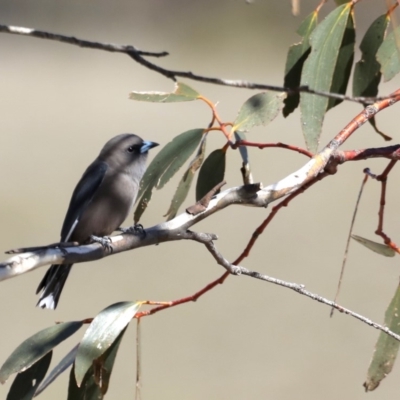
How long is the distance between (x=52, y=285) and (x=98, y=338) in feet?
2.36

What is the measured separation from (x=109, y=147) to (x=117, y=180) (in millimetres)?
149

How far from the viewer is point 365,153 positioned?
104cm

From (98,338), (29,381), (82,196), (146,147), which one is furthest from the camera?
(146,147)

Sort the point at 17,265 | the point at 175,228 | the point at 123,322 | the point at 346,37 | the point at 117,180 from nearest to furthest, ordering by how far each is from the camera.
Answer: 1. the point at 17,265
2. the point at 175,228
3. the point at 123,322
4. the point at 346,37
5. the point at 117,180

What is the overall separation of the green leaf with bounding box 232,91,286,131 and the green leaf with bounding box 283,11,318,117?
0.09m

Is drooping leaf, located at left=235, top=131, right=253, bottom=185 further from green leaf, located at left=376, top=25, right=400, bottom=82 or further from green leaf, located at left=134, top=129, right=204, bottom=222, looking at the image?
green leaf, located at left=376, top=25, right=400, bottom=82

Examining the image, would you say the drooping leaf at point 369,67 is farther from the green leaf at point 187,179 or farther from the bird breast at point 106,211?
the bird breast at point 106,211

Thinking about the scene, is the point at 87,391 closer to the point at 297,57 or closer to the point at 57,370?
the point at 57,370

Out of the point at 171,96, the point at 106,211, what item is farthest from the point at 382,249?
the point at 106,211

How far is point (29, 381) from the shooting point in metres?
1.12

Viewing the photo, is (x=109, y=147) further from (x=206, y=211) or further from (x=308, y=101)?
(x=206, y=211)

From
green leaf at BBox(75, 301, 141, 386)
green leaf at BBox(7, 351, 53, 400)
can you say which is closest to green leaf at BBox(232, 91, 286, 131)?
green leaf at BBox(75, 301, 141, 386)

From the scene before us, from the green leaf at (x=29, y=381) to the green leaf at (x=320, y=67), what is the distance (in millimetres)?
518

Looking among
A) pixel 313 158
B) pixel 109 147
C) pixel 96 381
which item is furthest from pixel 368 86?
pixel 109 147
